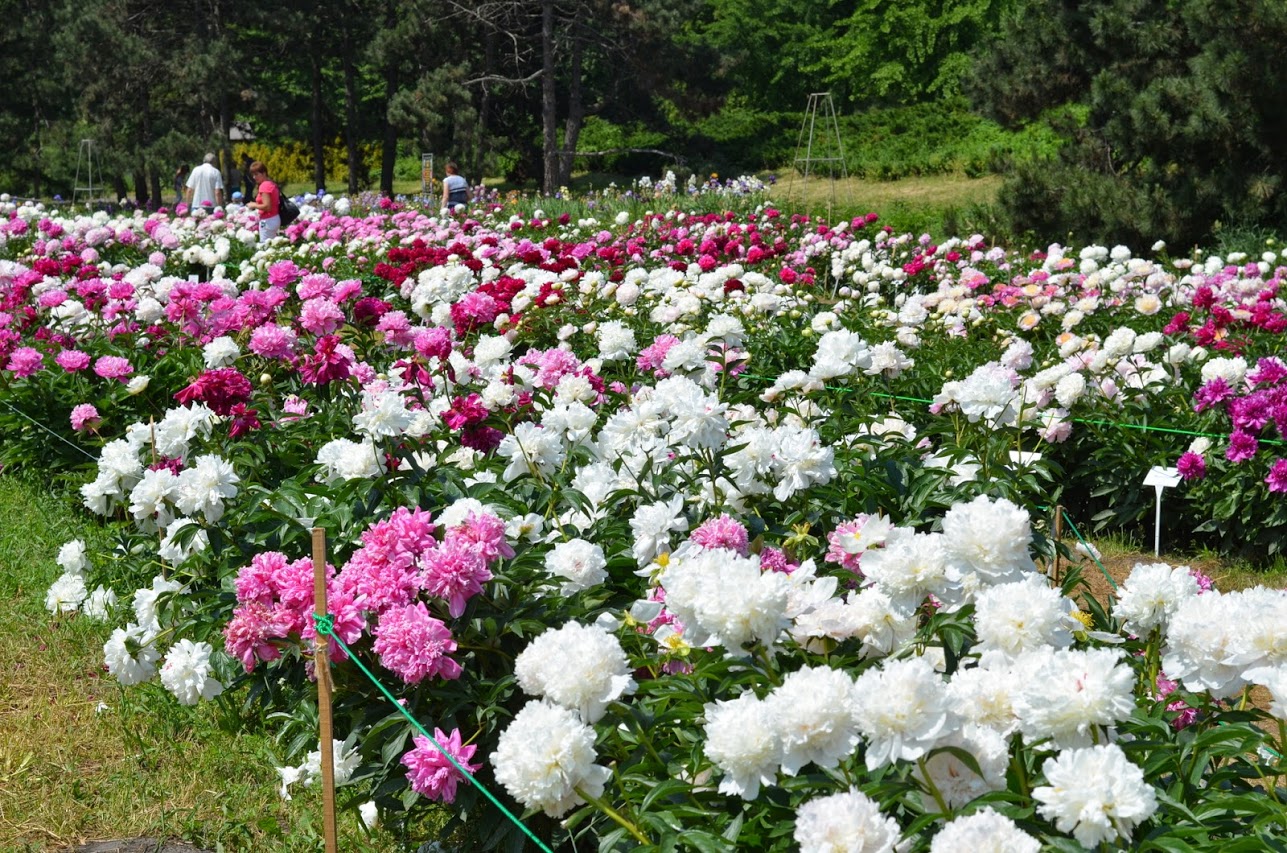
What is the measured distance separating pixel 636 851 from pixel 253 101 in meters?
28.8

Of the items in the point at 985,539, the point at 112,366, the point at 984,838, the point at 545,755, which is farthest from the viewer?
the point at 112,366

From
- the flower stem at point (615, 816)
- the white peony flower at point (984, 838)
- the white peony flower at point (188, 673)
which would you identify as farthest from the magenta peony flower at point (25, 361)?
the white peony flower at point (984, 838)

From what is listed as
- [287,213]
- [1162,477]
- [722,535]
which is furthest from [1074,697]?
[287,213]

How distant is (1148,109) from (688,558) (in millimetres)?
9935

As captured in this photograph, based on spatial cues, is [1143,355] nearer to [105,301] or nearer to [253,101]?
[105,301]

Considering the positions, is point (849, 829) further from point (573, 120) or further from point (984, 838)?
point (573, 120)

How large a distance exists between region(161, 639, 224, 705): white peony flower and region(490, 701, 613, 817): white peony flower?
1.43 meters

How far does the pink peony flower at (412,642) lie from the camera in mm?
2201

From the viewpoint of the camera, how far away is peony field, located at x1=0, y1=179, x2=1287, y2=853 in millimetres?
1608

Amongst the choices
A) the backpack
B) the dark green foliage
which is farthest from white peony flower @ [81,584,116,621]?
the dark green foliage

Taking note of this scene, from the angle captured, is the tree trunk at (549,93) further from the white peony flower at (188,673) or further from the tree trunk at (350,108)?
the white peony flower at (188,673)

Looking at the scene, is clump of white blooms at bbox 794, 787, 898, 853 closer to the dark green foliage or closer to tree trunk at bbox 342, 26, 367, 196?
the dark green foliage

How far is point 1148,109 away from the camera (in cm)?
1062

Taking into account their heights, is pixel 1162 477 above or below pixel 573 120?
below
